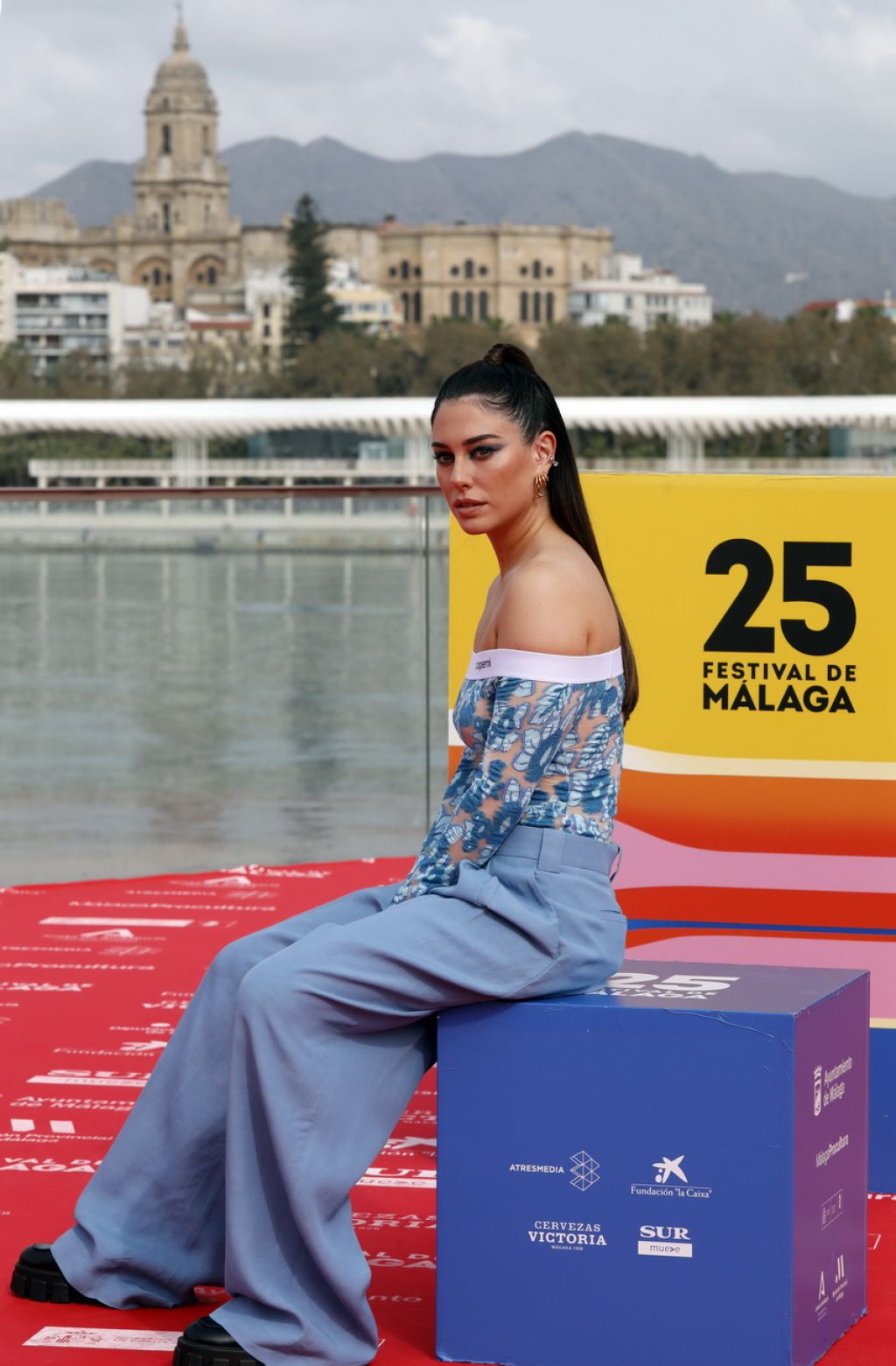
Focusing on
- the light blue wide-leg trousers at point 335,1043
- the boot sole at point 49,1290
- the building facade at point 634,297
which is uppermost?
the building facade at point 634,297

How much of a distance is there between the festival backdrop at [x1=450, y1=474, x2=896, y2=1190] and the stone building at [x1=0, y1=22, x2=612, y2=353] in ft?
359

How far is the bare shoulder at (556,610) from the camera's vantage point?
72.4 inches

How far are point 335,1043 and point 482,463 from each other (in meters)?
0.57

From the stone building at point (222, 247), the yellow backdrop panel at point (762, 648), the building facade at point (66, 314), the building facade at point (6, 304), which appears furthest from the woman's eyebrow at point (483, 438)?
the building facade at point (6, 304)

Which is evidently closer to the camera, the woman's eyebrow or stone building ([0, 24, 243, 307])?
the woman's eyebrow

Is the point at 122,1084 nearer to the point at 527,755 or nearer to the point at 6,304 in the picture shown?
the point at 527,755

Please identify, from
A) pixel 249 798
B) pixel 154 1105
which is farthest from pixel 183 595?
pixel 154 1105

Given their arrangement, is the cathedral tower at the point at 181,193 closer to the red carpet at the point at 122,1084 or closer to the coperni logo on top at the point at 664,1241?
the red carpet at the point at 122,1084

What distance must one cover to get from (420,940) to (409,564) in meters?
3.10

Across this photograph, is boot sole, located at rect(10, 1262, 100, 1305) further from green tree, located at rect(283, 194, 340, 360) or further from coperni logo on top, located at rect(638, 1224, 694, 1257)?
green tree, located at rect(283, 194, 340, 360)

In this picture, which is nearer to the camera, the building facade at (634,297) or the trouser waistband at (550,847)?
the trouser waistband at (550,847)

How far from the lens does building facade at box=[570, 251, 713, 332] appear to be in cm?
12331

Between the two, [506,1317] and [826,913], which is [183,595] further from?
[506,1317]

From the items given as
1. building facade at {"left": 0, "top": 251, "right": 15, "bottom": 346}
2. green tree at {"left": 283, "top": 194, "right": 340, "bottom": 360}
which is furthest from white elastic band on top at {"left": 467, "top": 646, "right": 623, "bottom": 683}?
building facade at {"left": 0, "top": 251, "right": 15, "bottom": 346}
